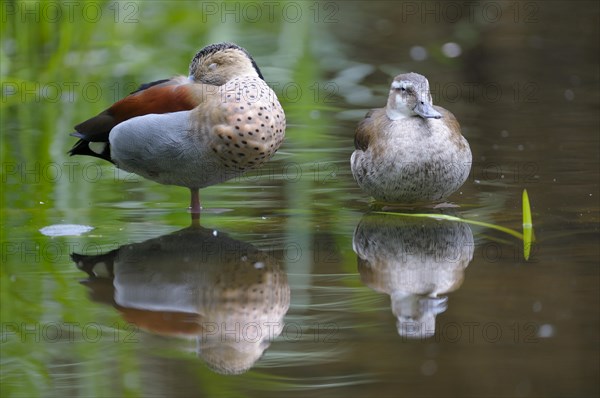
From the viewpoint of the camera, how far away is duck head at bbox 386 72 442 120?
6.46 metres

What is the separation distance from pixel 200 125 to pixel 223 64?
53cm

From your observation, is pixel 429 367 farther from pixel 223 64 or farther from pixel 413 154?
pixel 223 64

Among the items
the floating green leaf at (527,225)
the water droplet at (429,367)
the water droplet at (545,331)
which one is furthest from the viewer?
the floating green leaf at (527,225)

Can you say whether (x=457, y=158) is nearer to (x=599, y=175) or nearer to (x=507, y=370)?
(x=599, y=175)

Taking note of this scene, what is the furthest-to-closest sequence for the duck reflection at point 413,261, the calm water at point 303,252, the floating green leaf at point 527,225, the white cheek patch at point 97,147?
the white cheek patch at point 97,147 < the floating green leaf at point 527,225 < the duck reflection at point 413,261 < the calm water at point 303,252

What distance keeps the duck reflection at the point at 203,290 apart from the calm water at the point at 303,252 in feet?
0.05

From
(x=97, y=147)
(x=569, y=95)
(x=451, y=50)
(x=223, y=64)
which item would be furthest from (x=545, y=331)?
(x=451, y=50)

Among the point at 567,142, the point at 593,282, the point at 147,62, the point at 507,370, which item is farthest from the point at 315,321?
the point at 147,62

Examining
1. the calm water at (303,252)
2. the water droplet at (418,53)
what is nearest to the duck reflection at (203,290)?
the calm water at (303,252)

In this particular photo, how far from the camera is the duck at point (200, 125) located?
5895 mm

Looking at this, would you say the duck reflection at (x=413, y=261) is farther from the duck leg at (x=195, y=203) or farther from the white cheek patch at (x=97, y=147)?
the white cheek patch at (x=97, y=147)

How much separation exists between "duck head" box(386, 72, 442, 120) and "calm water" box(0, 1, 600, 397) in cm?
56

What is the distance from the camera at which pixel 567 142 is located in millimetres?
7453

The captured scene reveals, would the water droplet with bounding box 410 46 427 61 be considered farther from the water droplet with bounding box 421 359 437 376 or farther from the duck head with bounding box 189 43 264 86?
the water droplet with bounding box 421 359 437 376
